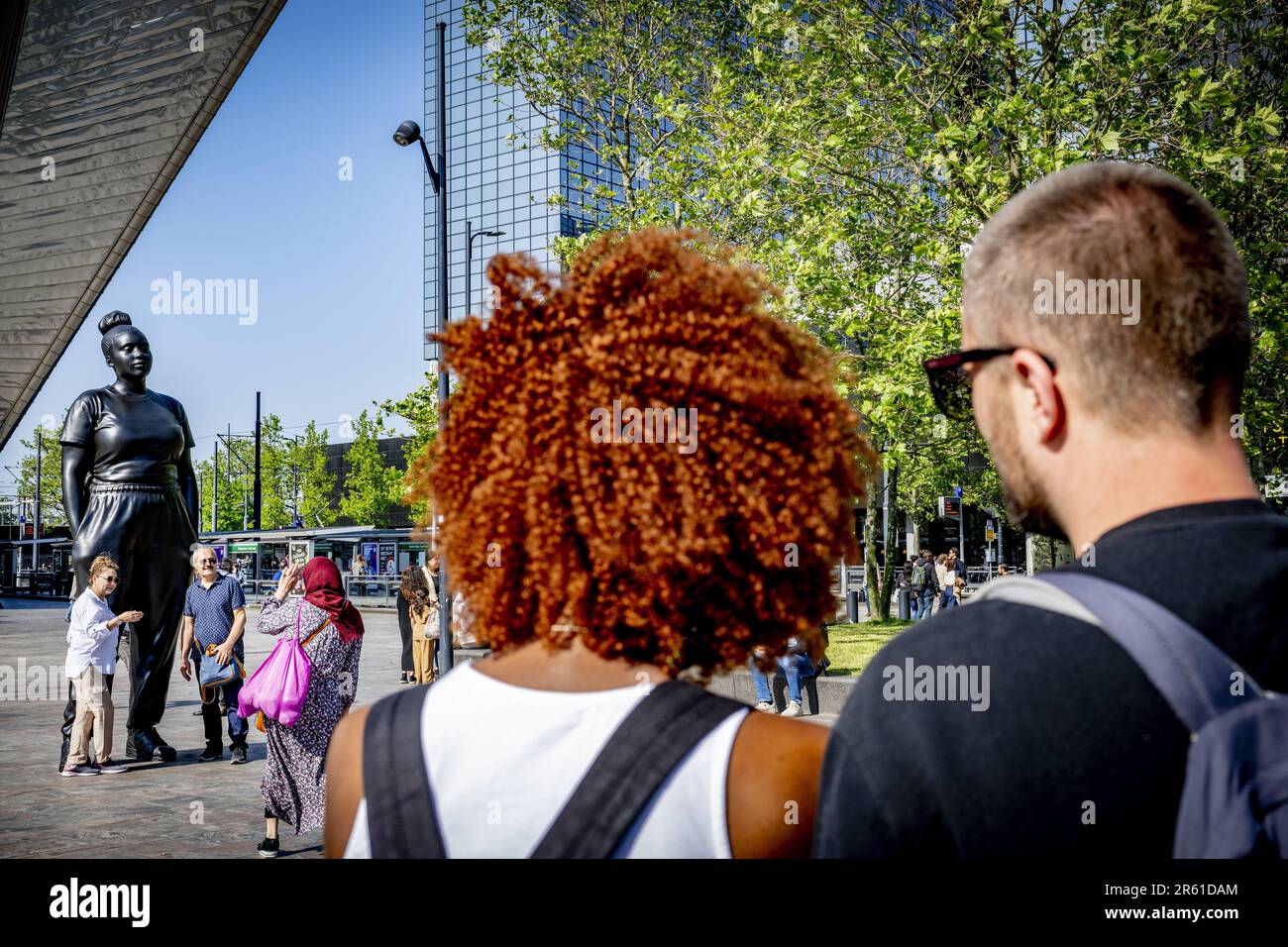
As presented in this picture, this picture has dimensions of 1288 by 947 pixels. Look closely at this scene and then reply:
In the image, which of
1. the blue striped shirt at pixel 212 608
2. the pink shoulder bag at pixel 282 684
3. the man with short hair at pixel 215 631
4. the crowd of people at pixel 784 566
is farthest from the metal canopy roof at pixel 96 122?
the crowd of people at pixel 784 566

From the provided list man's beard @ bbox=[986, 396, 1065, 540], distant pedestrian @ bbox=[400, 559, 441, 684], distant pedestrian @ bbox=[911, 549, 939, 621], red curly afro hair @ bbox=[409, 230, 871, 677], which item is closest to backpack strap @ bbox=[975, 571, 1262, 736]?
man's beard @ bbox=[986, 396, 1065, 540]

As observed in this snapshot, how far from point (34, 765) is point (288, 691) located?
4063mm

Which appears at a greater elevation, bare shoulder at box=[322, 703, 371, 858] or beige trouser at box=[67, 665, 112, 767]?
bare shoulder at box=[322, 703, 371, 858]

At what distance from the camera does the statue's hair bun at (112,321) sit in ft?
29.9

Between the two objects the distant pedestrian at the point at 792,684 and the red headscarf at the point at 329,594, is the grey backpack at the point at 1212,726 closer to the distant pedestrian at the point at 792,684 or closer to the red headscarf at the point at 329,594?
the red headscarf at the point at 329,594

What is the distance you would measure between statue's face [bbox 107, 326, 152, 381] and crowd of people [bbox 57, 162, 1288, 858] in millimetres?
7919

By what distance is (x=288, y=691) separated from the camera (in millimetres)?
6277

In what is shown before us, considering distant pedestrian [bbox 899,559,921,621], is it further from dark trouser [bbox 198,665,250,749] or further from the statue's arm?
the statue's arm

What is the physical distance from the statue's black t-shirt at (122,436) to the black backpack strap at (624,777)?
847 centimetres

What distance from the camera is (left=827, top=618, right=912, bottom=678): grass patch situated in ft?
47.4

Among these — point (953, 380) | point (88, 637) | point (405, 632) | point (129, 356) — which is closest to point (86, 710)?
point (88, 637)

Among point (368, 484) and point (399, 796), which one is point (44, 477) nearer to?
point (368, 484)
